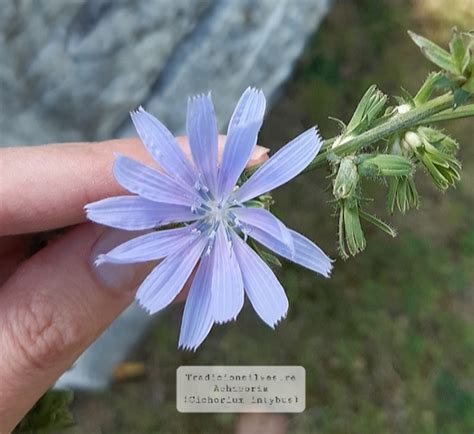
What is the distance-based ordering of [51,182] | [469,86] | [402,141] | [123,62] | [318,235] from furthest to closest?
[318,235]
[123,62]
[51,182]
[402,141]
[469,86]

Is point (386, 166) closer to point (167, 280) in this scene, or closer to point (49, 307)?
point (167, 280)

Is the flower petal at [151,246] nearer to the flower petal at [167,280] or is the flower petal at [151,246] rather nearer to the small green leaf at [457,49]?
the flower petal at [167,280]

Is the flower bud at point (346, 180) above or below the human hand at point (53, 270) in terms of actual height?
above

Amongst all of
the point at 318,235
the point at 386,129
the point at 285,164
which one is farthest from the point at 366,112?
the point at 318,235

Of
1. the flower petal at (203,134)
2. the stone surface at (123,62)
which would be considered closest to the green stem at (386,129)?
the flower petal at (203,134)

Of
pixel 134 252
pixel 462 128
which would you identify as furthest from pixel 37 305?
pixel 462 128
